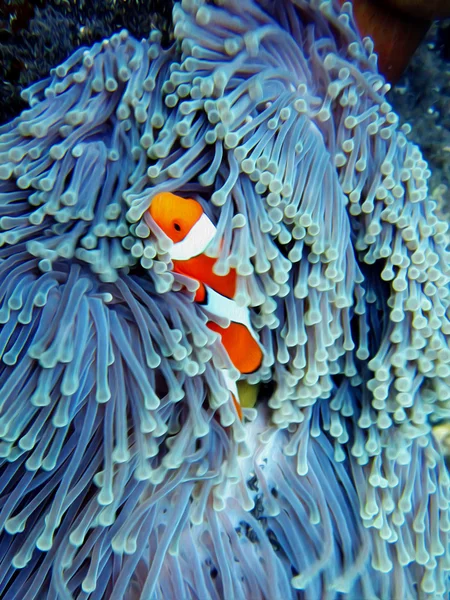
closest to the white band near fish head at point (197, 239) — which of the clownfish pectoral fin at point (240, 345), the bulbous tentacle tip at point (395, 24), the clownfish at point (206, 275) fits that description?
the clownfish at point (206, 275)

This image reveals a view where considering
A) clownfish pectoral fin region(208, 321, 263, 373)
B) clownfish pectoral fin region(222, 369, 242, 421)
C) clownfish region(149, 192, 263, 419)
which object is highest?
clownfish region(149, 192, 263, 419)

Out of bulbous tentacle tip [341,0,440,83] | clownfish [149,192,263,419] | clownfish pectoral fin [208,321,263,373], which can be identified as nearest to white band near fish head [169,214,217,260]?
clownfish [149,192,263,419]

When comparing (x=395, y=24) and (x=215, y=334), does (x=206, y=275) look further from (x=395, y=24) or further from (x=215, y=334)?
(x=395, y=24)

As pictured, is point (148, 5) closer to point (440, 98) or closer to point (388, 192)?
point (388, 192)

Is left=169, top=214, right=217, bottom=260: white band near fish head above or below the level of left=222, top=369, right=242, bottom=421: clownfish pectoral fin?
above

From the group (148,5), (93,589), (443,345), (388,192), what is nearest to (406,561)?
(443,345)

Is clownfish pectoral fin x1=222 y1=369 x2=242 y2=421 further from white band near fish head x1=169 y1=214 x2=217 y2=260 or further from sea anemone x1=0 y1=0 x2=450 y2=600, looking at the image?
white band near fish head x1=169 y1=214 x2=217 y2=260

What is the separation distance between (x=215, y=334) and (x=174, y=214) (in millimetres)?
232

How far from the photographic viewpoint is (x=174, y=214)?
86 cm

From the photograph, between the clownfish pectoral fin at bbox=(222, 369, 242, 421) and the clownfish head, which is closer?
the clownfish head

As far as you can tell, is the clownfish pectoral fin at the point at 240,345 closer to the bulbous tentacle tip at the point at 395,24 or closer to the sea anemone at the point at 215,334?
the sea anemone at the point at 215,334

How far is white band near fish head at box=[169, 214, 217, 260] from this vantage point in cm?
89

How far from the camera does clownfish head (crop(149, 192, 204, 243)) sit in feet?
2.82

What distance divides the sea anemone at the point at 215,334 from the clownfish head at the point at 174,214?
0.06 ft
